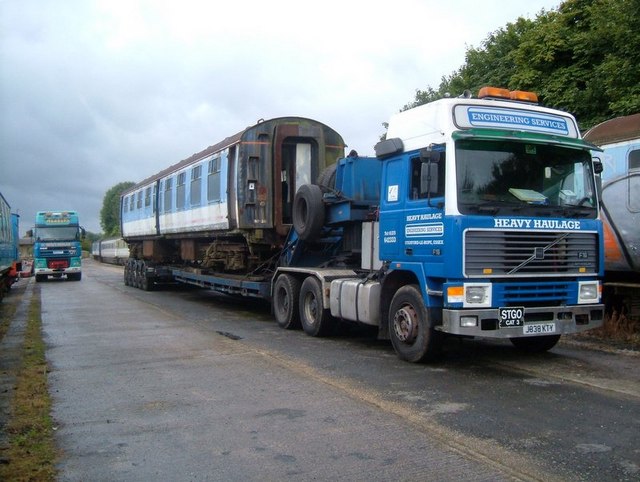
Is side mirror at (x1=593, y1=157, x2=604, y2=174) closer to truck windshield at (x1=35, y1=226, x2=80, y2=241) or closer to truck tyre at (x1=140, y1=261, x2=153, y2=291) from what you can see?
truck tyre at (x1=140, y1=261, x2=153, y2=291)

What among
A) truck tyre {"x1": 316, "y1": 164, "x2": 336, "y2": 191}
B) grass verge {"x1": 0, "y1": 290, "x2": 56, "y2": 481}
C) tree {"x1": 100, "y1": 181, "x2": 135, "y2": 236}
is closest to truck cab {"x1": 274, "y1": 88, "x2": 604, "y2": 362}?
truck tyre {"x1": 316, "y1": 164, "x2": 336, "y2": 191}

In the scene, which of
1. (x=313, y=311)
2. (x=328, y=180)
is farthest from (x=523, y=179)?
(x=313, y=311)

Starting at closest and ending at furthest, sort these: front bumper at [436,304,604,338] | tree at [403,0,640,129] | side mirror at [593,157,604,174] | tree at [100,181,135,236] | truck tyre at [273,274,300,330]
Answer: front bumper at [436,304,604,338], side mirror at [593,157,604,174], truck tyre at [273,274,300,330], tree at [403,0,640,129], tree at [100,181,135,236]

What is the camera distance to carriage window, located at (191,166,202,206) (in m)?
16.1

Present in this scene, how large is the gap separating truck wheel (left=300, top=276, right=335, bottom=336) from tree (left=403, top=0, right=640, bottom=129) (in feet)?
32.2

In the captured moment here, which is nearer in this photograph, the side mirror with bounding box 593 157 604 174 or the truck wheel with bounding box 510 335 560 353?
the side mirror with bounding box 593 157 604 174

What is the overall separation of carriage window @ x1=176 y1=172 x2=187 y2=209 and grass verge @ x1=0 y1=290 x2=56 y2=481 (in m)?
9.16

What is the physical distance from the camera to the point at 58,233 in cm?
3092

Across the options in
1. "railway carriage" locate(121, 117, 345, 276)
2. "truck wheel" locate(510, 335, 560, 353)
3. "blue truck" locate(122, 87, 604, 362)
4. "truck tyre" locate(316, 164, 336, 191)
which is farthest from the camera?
"railway carriage" locate(121, 117, 345, 276)

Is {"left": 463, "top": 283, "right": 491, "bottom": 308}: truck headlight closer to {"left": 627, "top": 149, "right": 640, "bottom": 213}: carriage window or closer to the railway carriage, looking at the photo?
{"left": 627, "top": 149, "right": 640, "bottom": 213}: carriage window

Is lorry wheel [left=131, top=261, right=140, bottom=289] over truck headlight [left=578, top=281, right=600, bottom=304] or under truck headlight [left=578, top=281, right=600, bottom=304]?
under

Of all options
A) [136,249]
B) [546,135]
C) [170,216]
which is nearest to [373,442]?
[546,135]

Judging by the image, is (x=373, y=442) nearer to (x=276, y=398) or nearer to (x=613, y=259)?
(x=276, y=398)

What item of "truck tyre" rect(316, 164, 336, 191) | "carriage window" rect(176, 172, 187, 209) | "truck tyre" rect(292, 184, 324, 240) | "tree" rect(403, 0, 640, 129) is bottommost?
"truck tyre" rect(292, 184, 324, 240)
